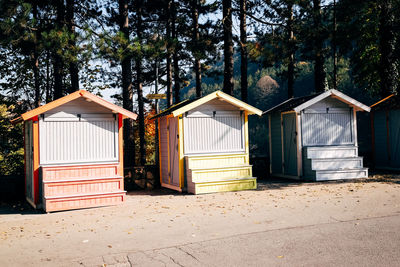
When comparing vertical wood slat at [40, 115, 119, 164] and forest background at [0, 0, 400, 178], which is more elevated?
forest background at [0, 0, 400, 178]

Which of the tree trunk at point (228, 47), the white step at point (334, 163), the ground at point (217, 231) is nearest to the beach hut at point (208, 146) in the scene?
the ground at point (217, 231)

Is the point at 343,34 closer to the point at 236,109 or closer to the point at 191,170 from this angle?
the point at 236,109

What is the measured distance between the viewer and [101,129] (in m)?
11.6

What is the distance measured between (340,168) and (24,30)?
12.8m

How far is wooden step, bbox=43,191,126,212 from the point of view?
1019 centimetres

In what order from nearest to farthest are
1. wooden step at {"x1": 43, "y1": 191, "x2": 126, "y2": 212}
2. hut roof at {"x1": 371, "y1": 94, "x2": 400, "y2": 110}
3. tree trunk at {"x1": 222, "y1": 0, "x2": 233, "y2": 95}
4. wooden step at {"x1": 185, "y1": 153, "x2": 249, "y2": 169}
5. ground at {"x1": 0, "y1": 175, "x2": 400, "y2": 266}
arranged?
ground at {"x1": 0, "y1": 175, "x2": 400, "y2": 266} < wooden step at {"x1": 43, "y1": 191, "x2": 126, "y2": 212} < wooden step at {"x1": 185, "y1": 153, "x2": 249, "y2": 169} < hut roof at {"x1": 371, "y1": 94, "x2": 400, "y2": 110} < tree trunk at {"x1": 222, "y1": 0, "x2": 233, "y2": 95}

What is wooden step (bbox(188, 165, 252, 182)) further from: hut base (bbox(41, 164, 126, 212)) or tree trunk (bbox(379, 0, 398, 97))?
tree trunk (bbox(379, 0, 398, 97))

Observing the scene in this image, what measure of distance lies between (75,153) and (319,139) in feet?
30.5

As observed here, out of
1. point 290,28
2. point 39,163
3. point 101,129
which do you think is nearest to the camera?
point 39,163

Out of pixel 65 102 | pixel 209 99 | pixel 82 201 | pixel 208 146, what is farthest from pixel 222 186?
pixel 65 102

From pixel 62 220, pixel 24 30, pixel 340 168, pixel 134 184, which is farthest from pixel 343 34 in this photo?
pixel 62 220

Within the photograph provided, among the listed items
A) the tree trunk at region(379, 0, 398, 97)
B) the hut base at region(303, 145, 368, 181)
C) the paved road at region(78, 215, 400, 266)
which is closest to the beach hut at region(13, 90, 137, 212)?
the paved road at region(78, 215, 400, 266)

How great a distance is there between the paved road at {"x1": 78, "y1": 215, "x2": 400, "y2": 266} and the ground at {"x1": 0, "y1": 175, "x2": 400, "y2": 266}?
1 centimetres

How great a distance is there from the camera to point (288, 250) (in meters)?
5.80
